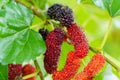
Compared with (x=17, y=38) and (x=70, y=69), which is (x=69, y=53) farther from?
(x=17, y=38)

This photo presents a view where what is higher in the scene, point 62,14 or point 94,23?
point 62,14

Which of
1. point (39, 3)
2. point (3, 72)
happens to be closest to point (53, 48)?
point (3, 72)

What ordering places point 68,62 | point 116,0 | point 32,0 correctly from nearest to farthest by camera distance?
point 68,62
point 116,0
point 32,0

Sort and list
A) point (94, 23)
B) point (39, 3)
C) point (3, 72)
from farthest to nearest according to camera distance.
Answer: point (94, 23), point (39, 3), point (3, 72)

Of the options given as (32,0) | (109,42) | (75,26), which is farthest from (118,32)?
(75,26)

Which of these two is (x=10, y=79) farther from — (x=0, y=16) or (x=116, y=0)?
(x=116, y=0)

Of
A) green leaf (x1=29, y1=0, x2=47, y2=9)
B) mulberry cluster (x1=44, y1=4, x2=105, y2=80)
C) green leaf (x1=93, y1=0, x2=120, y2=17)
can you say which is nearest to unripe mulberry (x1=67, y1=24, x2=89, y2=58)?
mulberry cluster (x1=44, y1=4, x2=105, y2=80)

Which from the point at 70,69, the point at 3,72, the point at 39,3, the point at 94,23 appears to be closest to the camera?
the point at 70,69

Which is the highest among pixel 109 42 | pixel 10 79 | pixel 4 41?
pixel 4 41
